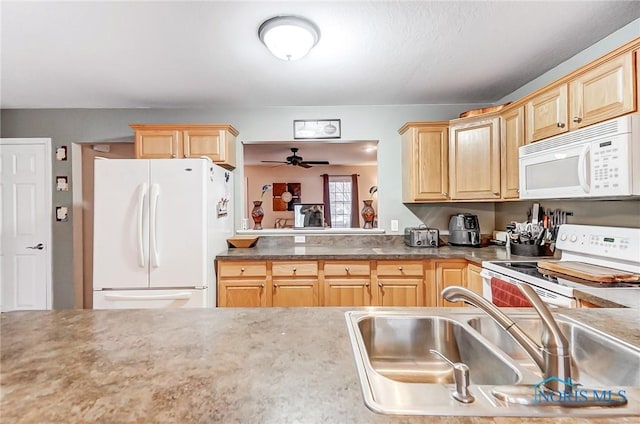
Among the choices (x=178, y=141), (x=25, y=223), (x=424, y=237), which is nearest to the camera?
(x=178, y=141)

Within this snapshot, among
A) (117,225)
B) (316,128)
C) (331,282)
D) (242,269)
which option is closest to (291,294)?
(331,282)

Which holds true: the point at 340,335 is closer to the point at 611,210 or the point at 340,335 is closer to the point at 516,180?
the point at 611,210

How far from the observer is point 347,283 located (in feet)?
8.87

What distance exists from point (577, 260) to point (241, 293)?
2443mm

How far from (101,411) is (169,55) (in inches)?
88.4

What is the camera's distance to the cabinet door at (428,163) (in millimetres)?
3002

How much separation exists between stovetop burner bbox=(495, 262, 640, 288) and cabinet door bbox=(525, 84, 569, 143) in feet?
2.90

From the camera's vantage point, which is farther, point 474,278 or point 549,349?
point 474,278

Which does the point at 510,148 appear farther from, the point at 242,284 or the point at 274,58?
the point at 242,284

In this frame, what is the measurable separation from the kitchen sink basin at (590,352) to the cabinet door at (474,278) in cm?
142

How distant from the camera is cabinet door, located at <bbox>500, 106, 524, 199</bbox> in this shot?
2467mm

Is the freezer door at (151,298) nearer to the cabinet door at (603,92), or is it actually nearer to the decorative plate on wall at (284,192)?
the cabinet door at (603,92)

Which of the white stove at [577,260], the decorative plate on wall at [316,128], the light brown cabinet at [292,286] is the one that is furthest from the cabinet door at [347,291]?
the decorative plate on wall at [316,128]

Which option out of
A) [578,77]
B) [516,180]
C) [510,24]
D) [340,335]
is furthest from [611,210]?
[340,335]
